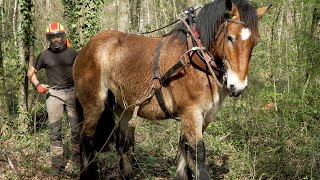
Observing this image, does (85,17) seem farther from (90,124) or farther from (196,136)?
(196,136)

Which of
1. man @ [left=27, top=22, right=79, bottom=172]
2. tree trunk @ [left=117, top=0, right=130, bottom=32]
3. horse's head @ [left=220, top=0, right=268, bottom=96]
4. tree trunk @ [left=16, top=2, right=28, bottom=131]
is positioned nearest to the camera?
horse's head @ [left=220, top=0, right=268, bottom=96]

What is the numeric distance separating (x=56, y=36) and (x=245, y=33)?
10.1 feet

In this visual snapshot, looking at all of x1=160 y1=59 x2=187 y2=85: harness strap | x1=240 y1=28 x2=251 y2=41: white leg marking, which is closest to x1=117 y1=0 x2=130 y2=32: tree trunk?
x1=160 y1=59 x2=187 y2=85: harness strap

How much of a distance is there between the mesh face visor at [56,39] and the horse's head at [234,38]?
253cm

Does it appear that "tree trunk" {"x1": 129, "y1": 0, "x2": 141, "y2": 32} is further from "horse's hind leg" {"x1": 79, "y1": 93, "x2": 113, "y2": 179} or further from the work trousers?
"horse's hind leg" {"x1": 79, "y1": 93, "x2": 113, "y2": 179}

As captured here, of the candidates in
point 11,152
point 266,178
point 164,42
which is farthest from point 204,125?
point 11,152

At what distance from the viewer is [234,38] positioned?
3727 mm

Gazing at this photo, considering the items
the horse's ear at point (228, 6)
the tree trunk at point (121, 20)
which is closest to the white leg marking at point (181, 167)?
the horse's ear at point (228, 6)

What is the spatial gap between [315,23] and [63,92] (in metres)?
4.81

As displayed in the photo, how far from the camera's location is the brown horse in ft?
12.5

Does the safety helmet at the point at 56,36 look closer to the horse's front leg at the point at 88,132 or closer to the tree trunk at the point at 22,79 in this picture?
the horse's front leg at the point at 88,132

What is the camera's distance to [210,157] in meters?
A: 6.46

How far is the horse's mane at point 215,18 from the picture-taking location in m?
3.75

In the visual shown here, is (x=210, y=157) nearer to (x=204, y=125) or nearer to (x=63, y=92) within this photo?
(x=204, y=125)
